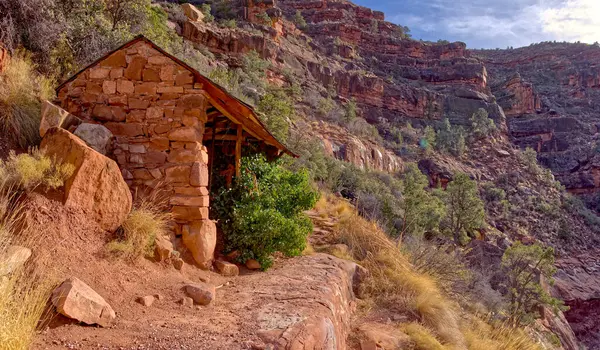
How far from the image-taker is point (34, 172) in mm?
4328

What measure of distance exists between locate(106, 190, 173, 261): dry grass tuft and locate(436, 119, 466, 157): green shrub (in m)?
38.3

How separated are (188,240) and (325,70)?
3731 cm

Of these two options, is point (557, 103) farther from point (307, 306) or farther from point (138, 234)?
point (138, 234)

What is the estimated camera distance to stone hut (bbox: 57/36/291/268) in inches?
234

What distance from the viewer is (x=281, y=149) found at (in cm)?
870

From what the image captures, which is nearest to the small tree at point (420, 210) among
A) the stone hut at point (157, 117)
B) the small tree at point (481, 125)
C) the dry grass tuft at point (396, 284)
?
the dry grass tuft at point (396, 284)

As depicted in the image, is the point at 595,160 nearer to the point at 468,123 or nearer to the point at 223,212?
the point at 468,123

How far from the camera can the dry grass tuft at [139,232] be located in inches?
187

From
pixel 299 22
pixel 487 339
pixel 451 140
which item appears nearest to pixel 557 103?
pixel 451 140

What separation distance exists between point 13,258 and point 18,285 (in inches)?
9.7

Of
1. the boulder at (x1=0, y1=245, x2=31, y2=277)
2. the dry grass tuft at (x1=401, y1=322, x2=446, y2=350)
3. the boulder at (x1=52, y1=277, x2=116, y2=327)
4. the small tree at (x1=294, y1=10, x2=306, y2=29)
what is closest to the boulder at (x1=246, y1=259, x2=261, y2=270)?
the dry grass tuft at (x1=401, y1=322, x2=446, y2=350)

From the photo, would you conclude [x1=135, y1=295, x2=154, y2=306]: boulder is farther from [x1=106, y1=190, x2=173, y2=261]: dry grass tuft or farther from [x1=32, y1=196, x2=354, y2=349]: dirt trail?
[x1=106, y1=190, x2=173, y2=261]: dry grass tuft

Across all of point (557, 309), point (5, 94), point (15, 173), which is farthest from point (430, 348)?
point (557, 309)

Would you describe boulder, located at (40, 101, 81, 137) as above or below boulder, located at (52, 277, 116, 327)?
above
